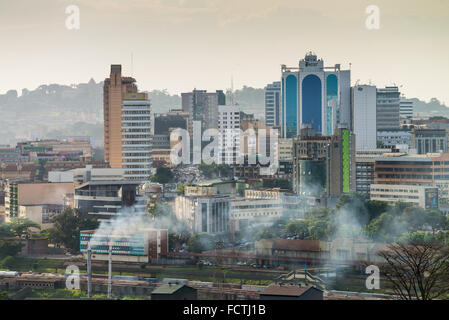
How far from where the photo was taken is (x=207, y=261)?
8234 millimetres

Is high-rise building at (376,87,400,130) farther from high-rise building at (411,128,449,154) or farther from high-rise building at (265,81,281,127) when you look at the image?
high-rise building at (411,128,449,154)

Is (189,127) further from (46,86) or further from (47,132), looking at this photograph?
(46,86)

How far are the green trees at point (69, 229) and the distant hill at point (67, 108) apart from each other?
6.10 meters

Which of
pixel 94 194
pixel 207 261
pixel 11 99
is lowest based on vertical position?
pixel 207 261

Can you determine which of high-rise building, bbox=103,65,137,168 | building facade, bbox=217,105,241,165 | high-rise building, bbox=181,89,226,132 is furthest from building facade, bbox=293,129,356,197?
high-rise building, bbox=181,89,226,132

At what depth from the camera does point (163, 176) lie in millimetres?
14516

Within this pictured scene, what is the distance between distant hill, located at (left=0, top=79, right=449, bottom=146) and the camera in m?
16.6

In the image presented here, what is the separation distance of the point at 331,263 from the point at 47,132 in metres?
14.2

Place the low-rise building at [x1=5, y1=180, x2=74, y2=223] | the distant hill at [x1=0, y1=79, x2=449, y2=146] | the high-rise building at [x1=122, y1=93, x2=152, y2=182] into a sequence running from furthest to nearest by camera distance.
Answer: the distant hill at [x1=0, y1=79, x2=449, y2=146], the high-rise building at [x1=122, y1=93, x2=152, y2=182], the low-rise building at [x1=5, y1=180, x2=74, y2=223]

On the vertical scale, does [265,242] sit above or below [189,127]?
below

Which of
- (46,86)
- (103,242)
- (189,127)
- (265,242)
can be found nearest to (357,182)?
(265,242)

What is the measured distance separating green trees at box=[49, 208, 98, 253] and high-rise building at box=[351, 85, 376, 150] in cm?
939

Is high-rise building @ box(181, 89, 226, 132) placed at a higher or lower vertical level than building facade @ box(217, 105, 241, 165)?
higher

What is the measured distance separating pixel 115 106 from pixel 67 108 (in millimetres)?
3008
